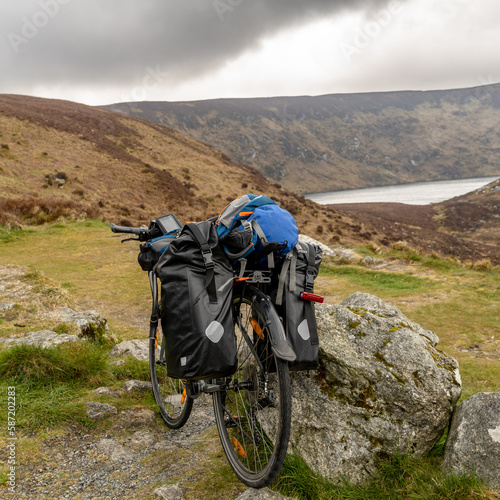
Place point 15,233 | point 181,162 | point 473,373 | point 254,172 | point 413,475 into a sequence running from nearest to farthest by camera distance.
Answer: point 413,475 < point 473,373 < point 15,233 < point 181,162 < point 254,172

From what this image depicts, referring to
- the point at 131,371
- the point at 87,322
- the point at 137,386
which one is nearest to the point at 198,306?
the point at 137,386

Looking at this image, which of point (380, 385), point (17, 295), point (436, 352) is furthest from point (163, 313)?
point (17, 295)

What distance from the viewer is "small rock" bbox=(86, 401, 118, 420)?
3826 millimetres

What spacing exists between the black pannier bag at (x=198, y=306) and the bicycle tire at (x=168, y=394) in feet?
3.38

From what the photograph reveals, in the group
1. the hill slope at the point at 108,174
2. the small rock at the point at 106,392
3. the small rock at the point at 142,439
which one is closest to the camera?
the small rock at the point at 142,439

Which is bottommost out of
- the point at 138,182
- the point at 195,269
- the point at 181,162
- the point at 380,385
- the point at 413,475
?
the point at 413,475

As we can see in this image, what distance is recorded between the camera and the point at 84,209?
73.4ft

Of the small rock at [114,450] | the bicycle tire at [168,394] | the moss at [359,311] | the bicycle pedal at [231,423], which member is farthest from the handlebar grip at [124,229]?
the moss at [359,311]

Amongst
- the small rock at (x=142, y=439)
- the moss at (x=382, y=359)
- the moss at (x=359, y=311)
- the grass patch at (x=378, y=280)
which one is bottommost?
the grass patch at (x=378, y=280)

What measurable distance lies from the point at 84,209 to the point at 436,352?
72.4 ft

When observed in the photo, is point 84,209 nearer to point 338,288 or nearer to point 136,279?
point 136,279

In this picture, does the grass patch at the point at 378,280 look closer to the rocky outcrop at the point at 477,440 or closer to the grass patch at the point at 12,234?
the rocky outcrop at the point at 477,440

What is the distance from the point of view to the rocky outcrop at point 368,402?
2984 millimetres

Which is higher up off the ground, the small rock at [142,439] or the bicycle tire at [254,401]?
the bicycle tire at [254,401]
